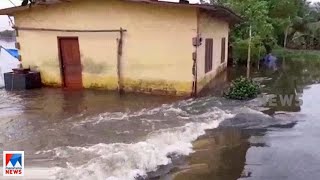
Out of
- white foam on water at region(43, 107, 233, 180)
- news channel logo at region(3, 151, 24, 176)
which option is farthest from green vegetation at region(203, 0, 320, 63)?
news channel logo at region(3, 151, 24, 176)

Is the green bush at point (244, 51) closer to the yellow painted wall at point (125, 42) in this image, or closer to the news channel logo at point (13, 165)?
the yellow painted wall at point (125, 42)

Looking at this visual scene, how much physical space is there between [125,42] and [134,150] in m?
7.01

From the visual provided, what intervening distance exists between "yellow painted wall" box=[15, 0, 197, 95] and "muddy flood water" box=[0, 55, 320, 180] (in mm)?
920

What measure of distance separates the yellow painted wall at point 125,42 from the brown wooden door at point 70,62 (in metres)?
0.20

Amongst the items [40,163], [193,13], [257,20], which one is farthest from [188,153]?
[257,20]

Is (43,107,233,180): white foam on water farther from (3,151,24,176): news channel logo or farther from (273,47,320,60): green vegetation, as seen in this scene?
A: (273,47,320,60): green vegetation

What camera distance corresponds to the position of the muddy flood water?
6.28m

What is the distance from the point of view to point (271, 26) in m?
25.5

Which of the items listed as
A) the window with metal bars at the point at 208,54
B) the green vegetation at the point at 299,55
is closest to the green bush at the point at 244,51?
the window with metal bars at the point at 208,54

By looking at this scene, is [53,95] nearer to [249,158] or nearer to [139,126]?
[139,126]

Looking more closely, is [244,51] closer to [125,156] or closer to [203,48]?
[203,48]

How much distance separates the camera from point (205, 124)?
9133 millimetres

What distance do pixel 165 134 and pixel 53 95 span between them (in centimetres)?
639

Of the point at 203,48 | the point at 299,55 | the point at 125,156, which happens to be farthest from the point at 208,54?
the point at 299,55
